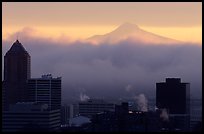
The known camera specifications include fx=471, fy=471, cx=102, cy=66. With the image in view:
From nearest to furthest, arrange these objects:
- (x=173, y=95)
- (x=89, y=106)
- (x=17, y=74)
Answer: (x=173, y=95)
(x=89, y=106)
(x=17, y=74)

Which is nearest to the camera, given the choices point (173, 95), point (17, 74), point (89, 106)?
point (173, 95)

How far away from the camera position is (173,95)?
25.1m

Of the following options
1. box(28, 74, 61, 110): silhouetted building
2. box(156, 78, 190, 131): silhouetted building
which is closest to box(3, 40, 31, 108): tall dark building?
box(28, 74, 61, 110): silhouetted building

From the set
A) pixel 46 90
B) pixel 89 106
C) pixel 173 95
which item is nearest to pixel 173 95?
pixel 173 95

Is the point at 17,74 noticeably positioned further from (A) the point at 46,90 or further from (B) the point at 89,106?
(B) the point at 89,106

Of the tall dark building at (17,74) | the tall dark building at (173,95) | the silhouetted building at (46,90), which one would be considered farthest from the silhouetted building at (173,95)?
the tall dark building at (17,74)

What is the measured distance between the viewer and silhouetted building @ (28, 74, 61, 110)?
31122mm

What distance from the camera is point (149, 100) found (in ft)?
84.9

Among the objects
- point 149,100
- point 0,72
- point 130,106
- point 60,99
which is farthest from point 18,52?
point 0,72

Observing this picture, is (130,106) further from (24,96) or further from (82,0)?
(82,0)

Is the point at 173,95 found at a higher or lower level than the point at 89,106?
higher

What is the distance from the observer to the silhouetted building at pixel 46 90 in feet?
102

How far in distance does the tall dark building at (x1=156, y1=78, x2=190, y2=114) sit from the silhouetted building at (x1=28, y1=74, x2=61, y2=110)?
6495 millimetres

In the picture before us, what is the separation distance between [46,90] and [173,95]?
1287 centimetres
